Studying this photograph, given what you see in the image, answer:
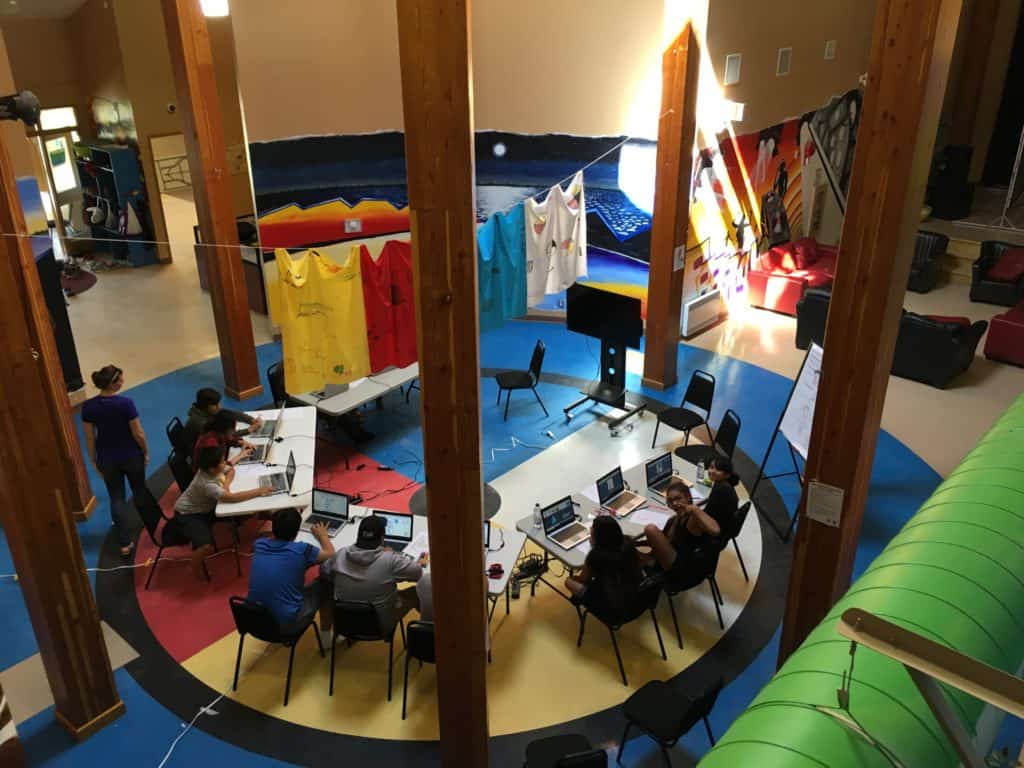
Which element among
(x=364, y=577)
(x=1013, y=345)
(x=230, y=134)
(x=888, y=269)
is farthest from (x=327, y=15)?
(x=1013, y=345)

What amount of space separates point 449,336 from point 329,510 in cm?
313

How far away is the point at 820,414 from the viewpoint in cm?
471

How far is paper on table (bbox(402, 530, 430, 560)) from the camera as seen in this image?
593cm

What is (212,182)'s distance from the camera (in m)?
8.70

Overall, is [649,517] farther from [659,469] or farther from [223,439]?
[223,439]

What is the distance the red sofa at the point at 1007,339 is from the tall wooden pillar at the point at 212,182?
923cm

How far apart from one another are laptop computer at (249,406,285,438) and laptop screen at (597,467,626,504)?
3034 millimetres

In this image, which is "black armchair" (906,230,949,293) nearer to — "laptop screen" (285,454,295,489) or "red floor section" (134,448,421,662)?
"red floor section" (134,448,421,662)

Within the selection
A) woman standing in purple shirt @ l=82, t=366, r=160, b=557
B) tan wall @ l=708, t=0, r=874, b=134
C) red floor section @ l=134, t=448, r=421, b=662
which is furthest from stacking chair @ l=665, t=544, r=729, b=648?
tan wall @ l=708, t=0, r=874, b=134

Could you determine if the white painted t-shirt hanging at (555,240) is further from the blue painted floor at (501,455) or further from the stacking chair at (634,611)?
the stacking chair at (634,611)

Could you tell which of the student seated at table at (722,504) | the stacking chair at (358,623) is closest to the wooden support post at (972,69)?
the student seated at table at (722,504)

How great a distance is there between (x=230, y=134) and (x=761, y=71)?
27.3 ft

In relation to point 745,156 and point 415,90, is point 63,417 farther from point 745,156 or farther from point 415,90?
point 745,156

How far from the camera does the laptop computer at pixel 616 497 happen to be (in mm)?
6332
